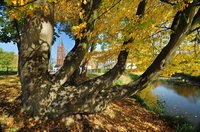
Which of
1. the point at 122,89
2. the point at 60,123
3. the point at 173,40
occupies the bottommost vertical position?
the point at 60,123

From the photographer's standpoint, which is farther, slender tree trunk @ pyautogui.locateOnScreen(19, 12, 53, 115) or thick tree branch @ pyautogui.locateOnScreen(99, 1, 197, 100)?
thick tree branch @ pyautogui.locateOnScreen(99, 1, 197, 100)

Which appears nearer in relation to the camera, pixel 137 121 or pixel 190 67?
pixel 137 121

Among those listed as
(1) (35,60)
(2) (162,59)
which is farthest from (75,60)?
(2) (162,59)

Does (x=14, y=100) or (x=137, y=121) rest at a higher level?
(x=14, y=100)

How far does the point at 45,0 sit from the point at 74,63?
1.92m

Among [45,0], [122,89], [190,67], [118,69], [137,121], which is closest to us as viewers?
[45,0]

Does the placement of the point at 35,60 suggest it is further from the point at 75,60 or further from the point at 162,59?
the point at 162,59

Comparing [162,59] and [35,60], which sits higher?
[162,59]

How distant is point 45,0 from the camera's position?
4207mm

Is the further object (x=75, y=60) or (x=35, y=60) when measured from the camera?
(x=75, y=60)

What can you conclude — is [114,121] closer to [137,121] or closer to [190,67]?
[137,121]

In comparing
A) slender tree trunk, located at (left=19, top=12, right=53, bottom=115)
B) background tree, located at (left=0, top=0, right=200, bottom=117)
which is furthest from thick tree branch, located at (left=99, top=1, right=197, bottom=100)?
slender tree trunk, located at (left=19, top=12, right=53, bottom=115)

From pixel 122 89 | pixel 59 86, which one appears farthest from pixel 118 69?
pixel 59 86

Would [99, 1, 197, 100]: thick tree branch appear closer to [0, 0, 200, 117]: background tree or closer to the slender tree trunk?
[0, 0, 200, 117]: background tree
